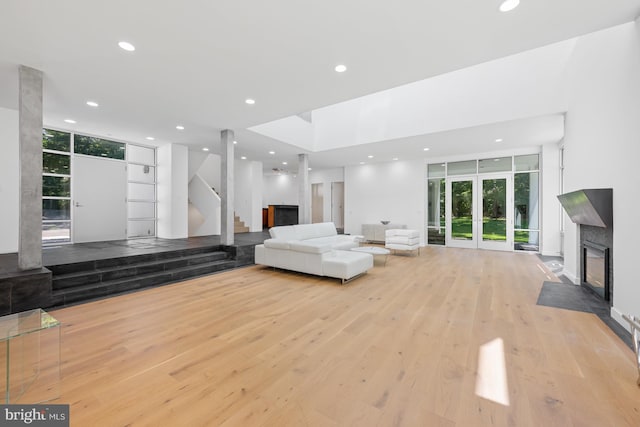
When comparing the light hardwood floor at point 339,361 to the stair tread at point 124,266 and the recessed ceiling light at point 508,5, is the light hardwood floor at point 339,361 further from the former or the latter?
the recessed ceiling light at point 508,5

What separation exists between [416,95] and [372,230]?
5127 mm

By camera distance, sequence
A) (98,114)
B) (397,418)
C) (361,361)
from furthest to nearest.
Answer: (98,114) < (361,361) < (397,418)

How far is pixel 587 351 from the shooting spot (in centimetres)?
245

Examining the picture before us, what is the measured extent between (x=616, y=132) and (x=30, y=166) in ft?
24.5

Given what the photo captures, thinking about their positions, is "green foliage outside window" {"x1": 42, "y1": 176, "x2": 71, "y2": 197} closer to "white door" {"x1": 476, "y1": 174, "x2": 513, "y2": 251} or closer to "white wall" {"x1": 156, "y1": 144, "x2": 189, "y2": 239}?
"white wall" {"x1": 156, "y1": 144, "x2": 189, "y2": 239}

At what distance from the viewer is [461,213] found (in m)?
9.03

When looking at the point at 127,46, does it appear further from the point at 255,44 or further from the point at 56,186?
the point at 56,186

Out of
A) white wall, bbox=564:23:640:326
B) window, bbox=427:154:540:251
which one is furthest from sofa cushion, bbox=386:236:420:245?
white wall, bbox=564:23:640:326

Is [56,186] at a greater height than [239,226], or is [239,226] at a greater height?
[56,186]

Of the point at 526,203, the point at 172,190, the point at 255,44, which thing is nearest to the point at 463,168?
the point at 526,203

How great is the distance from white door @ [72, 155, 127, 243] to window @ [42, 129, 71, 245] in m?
0.14

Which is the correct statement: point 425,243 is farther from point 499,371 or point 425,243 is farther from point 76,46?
point 76,46

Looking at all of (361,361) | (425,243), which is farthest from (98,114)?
(425,243)

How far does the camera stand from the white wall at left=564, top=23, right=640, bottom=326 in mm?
2703
